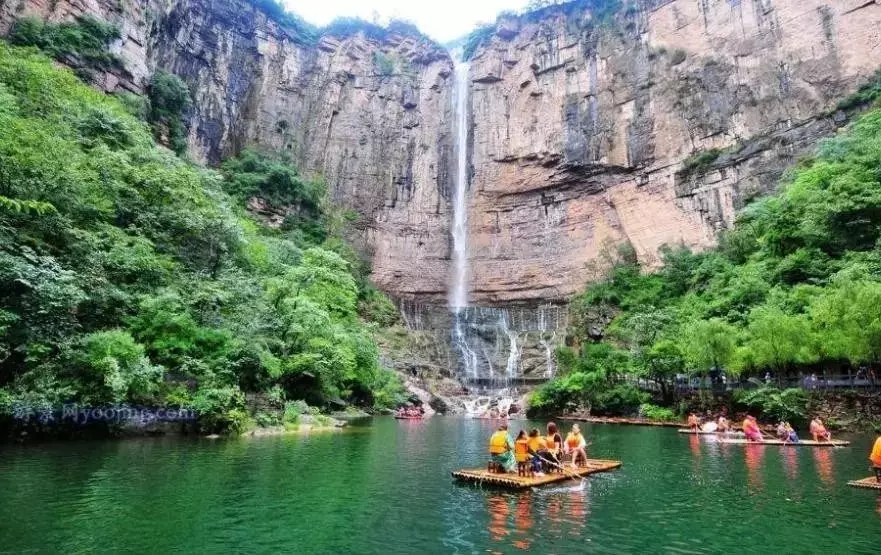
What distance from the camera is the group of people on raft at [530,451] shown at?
40.2ft

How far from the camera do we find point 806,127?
40969mm

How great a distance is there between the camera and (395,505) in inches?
393

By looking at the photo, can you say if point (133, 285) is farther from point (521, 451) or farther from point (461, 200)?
point (461, 200)

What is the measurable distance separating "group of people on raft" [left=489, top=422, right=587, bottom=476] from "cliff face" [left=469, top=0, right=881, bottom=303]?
35615mm

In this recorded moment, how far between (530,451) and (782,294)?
72.4ft

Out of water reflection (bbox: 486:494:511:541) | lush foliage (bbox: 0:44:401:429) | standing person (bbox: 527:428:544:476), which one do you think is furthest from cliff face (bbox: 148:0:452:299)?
water reflection (bbox: 486:494:511:541)

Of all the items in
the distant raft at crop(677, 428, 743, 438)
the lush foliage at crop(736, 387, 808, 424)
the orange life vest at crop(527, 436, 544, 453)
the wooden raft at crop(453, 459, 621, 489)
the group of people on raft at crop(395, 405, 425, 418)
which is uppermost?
the lush foliage at crop(736, 387, 808, 424)

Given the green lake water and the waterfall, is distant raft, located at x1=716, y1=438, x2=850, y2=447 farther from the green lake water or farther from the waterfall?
the waterfall

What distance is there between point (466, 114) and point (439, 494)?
178 ft

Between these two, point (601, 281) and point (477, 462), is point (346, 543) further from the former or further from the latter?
point (601, 281)

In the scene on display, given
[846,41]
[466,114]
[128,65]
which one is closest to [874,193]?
[846,41]

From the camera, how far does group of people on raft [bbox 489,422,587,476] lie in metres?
12.2

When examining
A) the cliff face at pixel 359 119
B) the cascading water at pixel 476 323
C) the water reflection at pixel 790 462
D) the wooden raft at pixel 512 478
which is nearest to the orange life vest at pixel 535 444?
the wooden raft at pixel 512 478

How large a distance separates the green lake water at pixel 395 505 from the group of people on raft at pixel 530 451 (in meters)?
0.85
